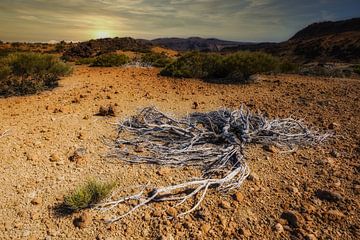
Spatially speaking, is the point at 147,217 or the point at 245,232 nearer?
the point at 245,232

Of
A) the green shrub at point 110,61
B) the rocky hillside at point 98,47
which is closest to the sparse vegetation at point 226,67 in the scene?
the green shrub at point 110,61

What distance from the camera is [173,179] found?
11.5ft

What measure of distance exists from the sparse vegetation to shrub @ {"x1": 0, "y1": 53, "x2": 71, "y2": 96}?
3.40m

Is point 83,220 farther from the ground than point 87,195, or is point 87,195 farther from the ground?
point 87,195

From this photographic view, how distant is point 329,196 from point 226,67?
6686 mm

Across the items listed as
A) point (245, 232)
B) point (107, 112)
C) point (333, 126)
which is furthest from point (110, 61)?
point (245, 232)

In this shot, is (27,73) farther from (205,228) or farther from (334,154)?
(334,154)

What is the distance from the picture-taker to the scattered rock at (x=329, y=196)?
3.15 metres

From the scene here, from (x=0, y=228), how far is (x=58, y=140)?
1.87 meters

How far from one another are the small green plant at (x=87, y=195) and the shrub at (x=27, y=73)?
5.39 metres

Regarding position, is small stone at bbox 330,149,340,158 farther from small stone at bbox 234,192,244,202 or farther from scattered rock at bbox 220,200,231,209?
scattered rock at bbox 220,200,231,209

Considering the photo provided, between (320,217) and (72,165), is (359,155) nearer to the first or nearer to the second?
(320,217)

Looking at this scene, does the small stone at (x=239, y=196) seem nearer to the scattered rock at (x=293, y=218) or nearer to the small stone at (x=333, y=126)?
the scattered rock at (x=293, y=218)

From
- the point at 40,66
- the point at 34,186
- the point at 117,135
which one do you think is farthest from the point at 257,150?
the point at 40,66
